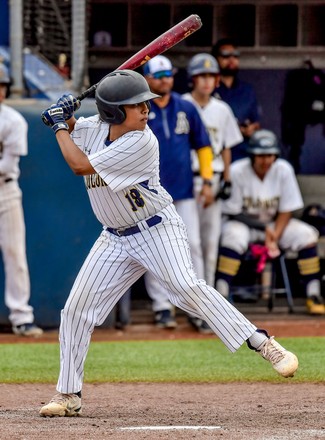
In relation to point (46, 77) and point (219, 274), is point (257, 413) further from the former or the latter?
point (46, 77)

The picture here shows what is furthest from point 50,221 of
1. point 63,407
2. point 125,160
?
point 125,160

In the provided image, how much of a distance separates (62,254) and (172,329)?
0.98 m

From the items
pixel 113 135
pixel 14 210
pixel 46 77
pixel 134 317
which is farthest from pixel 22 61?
pixel 113 135

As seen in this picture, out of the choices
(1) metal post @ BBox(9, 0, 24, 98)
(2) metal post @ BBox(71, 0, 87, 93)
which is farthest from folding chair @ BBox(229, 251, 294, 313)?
(1) metal post @ BBox(9, 0, 24, 98)

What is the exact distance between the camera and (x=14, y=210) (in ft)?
28.3

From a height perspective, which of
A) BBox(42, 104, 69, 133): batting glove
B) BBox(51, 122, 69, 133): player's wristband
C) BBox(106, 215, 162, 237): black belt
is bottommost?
BBox(106, 215, 162, 237): black belt

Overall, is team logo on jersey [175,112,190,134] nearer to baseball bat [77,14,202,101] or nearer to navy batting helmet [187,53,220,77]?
navy batting helmet [187,53,220,77]

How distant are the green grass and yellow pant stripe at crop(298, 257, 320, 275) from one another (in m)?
1.26

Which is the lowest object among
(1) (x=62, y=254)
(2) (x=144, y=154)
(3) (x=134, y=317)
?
(3) (x=134, y=317)

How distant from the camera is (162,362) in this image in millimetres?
7438

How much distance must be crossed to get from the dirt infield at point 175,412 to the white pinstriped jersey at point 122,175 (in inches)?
35.5

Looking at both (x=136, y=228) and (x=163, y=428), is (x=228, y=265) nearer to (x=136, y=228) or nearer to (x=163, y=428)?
(x=136, y=228)

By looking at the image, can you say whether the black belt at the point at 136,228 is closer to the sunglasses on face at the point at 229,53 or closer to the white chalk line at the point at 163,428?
the white chalk line at the point at 163,428

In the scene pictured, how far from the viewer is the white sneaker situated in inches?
210
